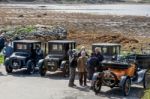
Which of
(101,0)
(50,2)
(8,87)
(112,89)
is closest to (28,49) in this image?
(8,87)

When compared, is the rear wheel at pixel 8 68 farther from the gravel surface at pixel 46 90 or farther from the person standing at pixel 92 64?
the person standing at pixel 92 64

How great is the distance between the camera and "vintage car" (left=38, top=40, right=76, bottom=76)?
924 inches

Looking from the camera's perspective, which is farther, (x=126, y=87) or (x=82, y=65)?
(x=82, y=65)

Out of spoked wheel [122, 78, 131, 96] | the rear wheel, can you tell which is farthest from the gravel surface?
the rear wheel

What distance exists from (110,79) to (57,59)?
4886mm

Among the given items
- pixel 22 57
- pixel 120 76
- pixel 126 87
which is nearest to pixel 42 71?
pixel 22 57

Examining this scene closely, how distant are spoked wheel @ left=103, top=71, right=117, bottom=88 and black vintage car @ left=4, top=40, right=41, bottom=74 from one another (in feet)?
18.7

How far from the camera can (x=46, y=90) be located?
787 inches

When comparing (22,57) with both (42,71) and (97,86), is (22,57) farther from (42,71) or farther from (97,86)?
(97,86)

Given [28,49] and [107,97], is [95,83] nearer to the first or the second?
[107,97]

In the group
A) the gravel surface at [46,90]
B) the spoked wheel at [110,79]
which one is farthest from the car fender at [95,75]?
the gravel surface at [46,90]

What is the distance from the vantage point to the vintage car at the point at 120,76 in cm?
1912

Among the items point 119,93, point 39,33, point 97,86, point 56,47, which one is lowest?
point 39,33

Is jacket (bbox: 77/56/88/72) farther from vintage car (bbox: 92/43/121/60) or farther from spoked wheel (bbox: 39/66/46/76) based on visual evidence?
spoked wheel (bbox: 39/66/46/76)
